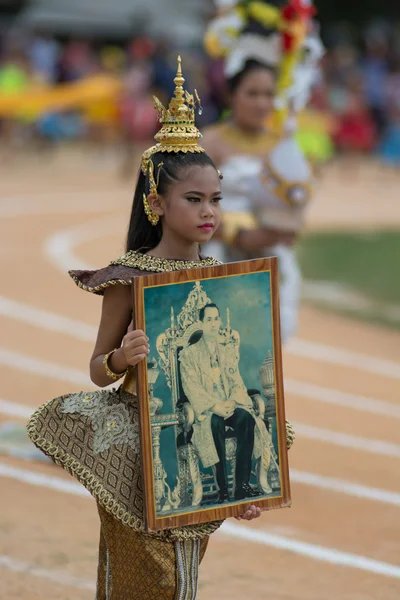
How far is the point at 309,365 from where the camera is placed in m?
9.57

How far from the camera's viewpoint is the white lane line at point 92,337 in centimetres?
842

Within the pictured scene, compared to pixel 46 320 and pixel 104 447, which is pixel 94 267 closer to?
pixel 46 320

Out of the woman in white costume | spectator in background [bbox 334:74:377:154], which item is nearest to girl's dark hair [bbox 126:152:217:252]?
the woman in white costume

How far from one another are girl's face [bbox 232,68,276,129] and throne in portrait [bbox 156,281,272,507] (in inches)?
108

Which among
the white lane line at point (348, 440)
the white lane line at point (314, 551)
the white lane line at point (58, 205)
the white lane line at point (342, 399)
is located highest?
the white lane line at point (58, 205)

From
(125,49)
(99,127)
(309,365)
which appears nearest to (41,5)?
(125,49)

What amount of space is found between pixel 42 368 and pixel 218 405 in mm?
5289

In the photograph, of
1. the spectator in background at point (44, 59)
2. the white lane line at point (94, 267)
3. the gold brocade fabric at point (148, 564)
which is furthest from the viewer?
the spectator in background at point (44, 59)

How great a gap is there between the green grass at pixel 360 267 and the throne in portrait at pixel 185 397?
787 cm

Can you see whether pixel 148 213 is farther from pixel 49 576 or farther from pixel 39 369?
pixel 39 369

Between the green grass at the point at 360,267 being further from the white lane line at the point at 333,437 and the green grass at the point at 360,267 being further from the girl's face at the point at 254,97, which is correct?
the girl's face at the point at 254,97

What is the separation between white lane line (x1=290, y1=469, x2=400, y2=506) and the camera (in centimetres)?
645

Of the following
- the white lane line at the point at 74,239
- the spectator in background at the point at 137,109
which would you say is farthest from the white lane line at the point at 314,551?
the spectator in background at the point at 137,109

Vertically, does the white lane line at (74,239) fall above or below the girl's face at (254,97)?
above
